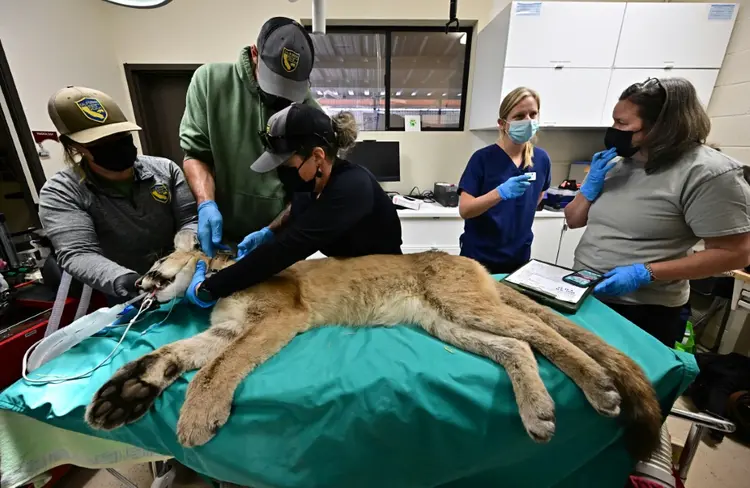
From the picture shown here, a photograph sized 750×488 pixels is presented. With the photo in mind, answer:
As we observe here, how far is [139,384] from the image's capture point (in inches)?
37.0

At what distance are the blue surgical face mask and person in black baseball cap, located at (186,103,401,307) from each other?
1059 millimetres

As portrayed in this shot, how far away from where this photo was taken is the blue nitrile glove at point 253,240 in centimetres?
157

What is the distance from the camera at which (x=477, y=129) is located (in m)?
4.04

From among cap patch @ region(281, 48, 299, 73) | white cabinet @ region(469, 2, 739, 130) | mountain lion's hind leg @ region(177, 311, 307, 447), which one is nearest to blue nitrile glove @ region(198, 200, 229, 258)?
mountain lion's hind leg @ region(177, 311, 307, 447)

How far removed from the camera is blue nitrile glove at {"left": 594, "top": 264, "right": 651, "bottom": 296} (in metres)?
1.38

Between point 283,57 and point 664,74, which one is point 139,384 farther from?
point 664,74

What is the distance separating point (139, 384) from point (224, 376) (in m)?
0.24

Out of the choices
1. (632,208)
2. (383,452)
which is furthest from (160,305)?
(632,208)

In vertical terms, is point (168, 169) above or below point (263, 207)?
above

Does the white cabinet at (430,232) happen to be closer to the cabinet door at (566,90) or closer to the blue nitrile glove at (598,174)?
the cabinet door at (566,90)

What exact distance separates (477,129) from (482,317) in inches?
136

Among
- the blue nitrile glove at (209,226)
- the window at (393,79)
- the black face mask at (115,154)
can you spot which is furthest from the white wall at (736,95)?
the black face mask at (115,154)

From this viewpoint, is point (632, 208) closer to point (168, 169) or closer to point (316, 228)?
point (316, 228)

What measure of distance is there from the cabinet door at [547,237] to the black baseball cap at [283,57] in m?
3.08
